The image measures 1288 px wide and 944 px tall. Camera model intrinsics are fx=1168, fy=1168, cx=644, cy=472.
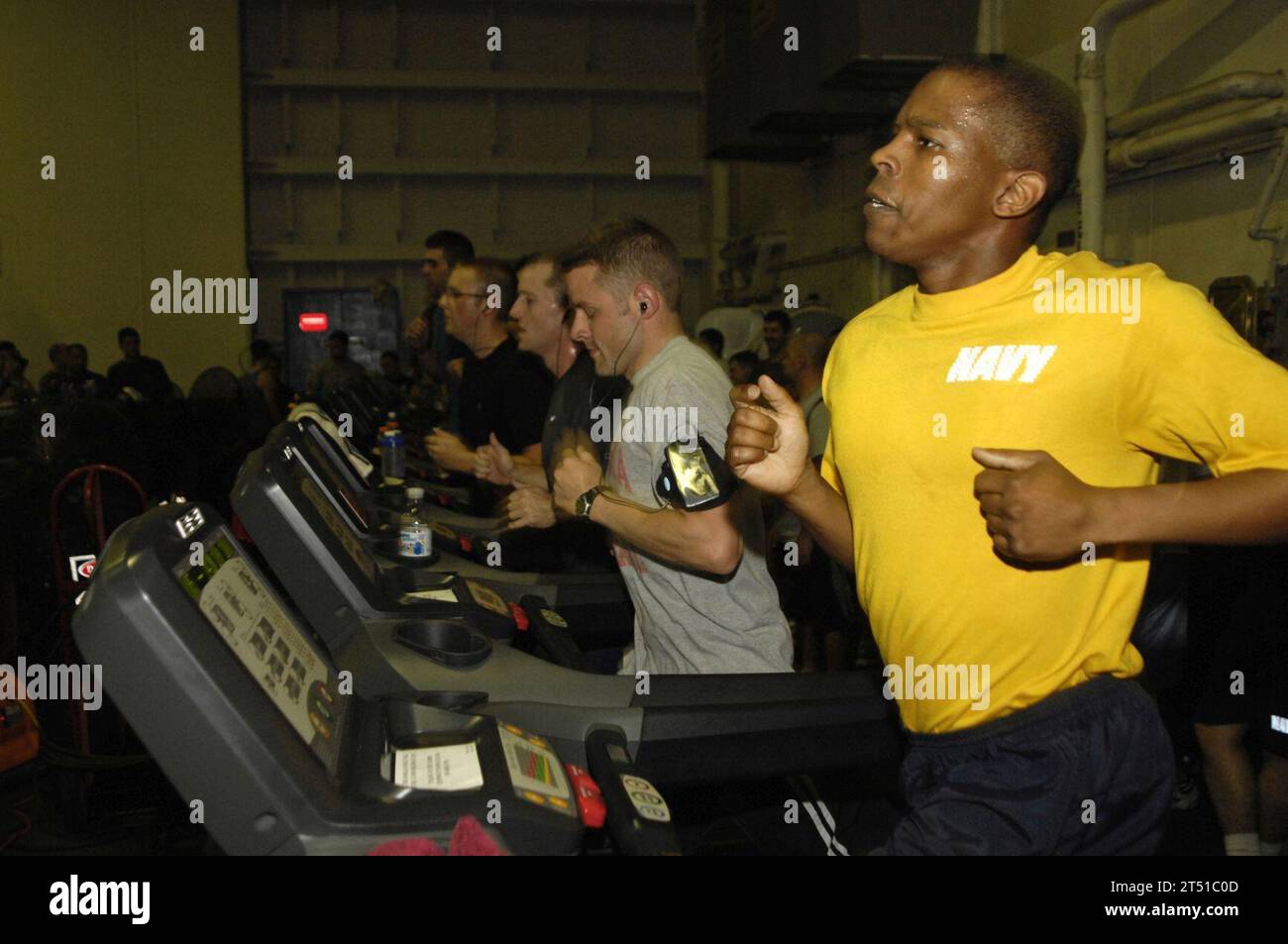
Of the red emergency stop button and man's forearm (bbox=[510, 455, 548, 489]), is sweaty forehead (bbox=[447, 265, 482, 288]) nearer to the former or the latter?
man's forearm (bbox=[510, 455, 548, 489])

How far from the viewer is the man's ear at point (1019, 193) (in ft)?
4.77

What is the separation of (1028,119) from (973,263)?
0.61ft

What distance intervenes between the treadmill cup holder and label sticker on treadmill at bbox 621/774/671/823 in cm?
53

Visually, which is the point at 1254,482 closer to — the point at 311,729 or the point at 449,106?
the point at 311,729

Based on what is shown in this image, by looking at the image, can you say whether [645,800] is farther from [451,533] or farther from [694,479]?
[451,533]

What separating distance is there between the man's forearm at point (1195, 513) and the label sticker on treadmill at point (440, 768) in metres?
0.75

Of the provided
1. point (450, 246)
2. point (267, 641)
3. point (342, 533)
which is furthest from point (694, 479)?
point (450, 246)

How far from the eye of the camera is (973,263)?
4.88 ft

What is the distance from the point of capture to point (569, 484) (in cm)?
225

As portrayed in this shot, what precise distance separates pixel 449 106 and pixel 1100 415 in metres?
12.7

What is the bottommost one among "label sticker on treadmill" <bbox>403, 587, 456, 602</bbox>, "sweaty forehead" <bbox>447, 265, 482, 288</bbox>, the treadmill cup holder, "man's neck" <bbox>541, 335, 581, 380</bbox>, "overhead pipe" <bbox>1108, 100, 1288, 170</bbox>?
the treadmill cup holder

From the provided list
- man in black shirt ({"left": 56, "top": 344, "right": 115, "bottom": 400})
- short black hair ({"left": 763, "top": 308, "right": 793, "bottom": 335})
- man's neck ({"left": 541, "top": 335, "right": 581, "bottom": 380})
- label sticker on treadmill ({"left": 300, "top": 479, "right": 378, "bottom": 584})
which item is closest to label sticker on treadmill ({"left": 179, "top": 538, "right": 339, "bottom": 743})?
label sticker on treadmill ({"left": 300, "top": 479, "right": 378, "bottom": 584})

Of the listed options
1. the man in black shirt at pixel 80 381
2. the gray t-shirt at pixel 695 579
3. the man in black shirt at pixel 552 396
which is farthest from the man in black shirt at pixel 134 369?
the gray t-shirt at pixel 695 579

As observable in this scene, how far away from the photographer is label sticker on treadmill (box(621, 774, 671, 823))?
138 centimetres
